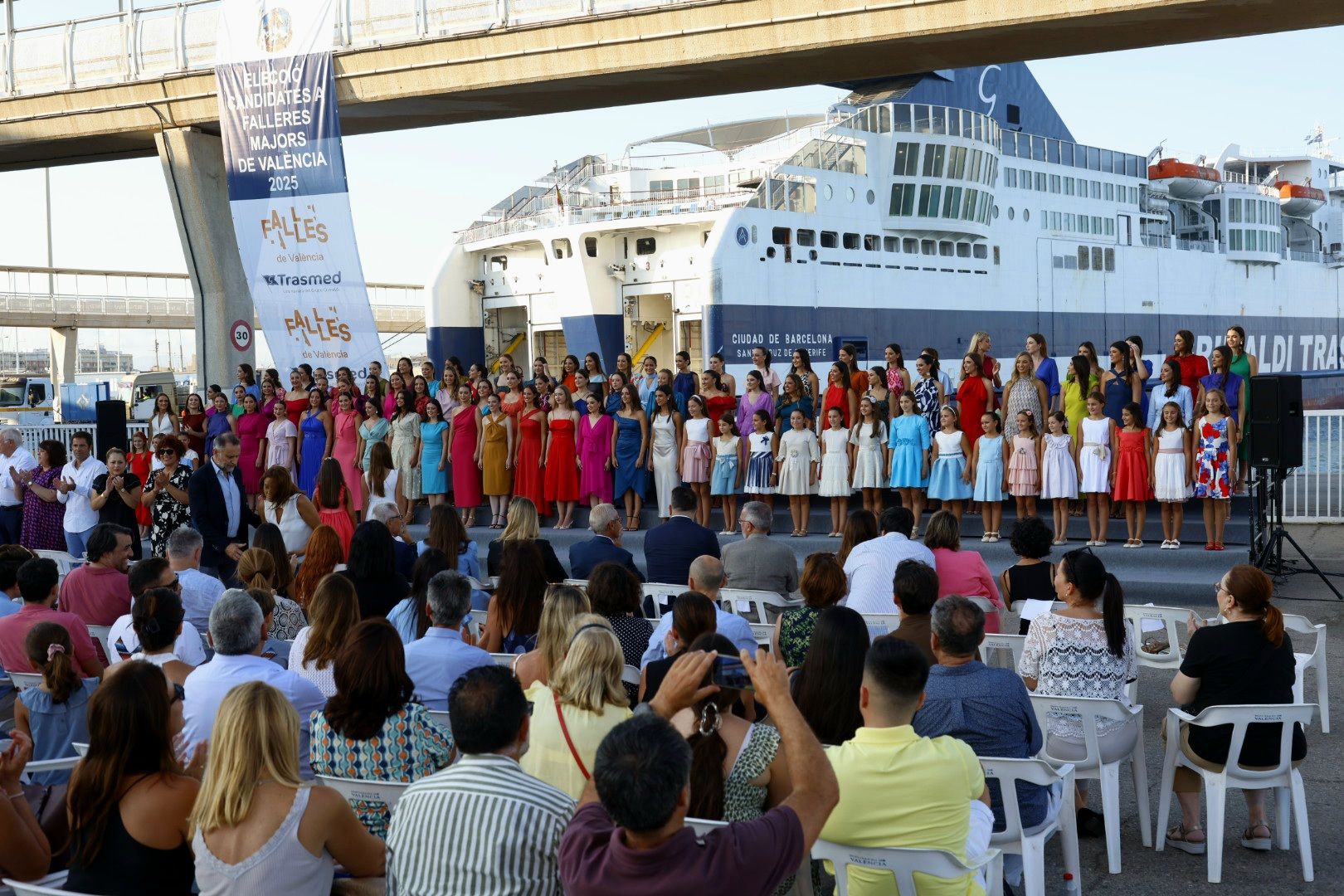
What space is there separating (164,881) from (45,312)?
1680 inches

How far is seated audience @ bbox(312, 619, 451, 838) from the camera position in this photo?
3.49 metres

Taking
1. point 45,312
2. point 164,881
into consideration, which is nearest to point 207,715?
point 164,881

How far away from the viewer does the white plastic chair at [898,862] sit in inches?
116

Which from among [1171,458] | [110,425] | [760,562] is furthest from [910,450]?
[110,425]

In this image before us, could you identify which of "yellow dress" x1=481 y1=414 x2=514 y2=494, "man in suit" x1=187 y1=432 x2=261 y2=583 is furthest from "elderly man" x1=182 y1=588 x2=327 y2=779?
"yellow dress" x1=481 y1=414 x2=514 y2=494

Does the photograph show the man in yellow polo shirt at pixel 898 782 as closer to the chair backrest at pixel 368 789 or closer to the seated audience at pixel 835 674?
the seated audience at pixel 835 674

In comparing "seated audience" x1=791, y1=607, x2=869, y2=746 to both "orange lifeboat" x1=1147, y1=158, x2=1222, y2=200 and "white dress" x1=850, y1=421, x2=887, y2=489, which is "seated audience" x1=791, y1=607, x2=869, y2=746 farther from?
"orange lifeboat" x1=1147, y1=158, x2=1222, y2=200

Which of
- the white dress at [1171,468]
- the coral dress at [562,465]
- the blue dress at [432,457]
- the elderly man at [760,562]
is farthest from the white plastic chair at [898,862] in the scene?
the blue dress at [432,457]

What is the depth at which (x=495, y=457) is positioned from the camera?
39.4ft

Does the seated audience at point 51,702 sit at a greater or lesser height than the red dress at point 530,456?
lesser

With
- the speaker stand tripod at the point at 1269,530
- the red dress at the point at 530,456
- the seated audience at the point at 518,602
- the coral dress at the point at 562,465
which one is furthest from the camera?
the red dress at the point at 530,456

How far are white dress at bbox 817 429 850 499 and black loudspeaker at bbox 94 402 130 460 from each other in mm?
7576

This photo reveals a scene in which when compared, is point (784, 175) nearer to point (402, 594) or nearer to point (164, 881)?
point (402, 594)

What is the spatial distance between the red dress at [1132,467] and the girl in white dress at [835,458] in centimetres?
229
